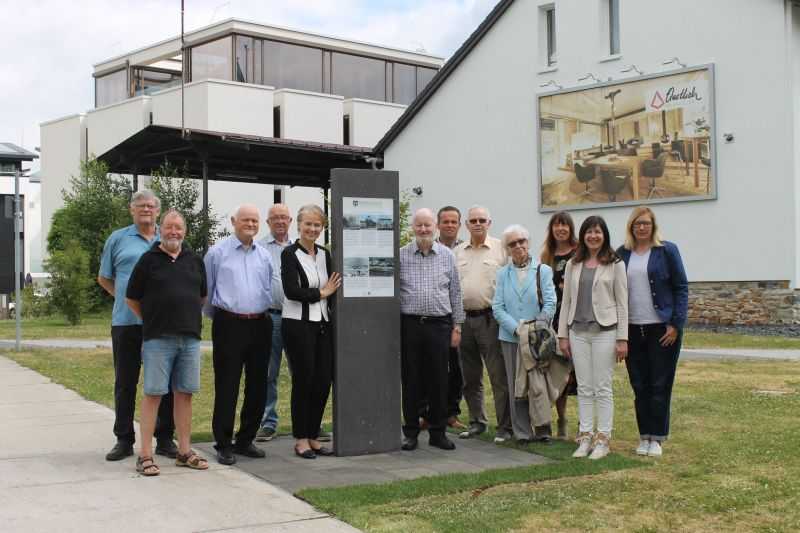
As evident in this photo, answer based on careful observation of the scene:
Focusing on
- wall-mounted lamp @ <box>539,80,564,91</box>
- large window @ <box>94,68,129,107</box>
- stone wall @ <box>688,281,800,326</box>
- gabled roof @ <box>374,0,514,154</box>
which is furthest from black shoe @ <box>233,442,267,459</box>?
large window @ <box>94,68,129,107</box>

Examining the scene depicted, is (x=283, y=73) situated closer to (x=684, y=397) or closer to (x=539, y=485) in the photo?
(x=684, y=397)

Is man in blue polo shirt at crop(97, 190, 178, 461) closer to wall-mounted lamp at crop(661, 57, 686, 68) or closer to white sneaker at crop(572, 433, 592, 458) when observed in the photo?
white sneaker at crop(572, 433, 592, 458)

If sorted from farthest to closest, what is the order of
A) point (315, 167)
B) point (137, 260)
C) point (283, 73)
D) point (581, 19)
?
point (283, 73) → point (315, 167) → point (581, 19) → point (137, 260)

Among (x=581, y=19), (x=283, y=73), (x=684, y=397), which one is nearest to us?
(x=684, y=397)

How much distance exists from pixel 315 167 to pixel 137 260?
27252 millimetres

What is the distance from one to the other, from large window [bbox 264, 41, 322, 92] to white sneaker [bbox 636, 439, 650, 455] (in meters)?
40.6

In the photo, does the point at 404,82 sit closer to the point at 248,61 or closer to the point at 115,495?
the point at 248,61

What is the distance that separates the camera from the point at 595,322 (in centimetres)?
761

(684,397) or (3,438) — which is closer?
(3,438)

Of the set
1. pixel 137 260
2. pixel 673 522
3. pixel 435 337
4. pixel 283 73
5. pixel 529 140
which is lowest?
pixel 673 522

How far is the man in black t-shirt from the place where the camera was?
6.96 meters

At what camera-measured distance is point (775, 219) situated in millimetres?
21234

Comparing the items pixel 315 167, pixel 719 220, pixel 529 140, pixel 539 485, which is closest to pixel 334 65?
pixel 315 167

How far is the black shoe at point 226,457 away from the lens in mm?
7259
